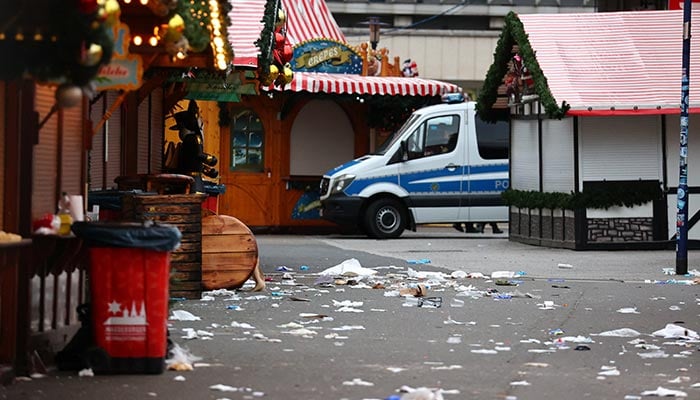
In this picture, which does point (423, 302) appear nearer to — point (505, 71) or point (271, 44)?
point (271, 44)

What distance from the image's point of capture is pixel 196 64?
1306 centimetres

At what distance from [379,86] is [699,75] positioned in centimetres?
766

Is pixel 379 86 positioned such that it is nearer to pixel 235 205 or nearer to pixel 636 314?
pixel 235 205

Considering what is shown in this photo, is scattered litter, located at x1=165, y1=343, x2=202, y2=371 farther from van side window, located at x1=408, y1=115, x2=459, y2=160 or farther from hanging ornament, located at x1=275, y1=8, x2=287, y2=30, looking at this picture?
van side window, located at x1=408, y1=115, x2=459, y2=160

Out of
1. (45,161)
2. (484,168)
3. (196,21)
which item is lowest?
(45,161)

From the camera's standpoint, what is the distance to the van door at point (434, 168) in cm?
2686

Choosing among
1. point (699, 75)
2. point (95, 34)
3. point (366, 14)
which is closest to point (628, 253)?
point (699, 75)

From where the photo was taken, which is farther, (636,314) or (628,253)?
(628,253)

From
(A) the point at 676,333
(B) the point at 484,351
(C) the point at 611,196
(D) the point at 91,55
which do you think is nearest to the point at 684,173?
(C) the point at 611,196

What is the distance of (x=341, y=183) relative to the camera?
87.2ft

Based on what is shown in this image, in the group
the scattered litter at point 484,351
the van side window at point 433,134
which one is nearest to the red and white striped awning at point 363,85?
the van side window at point 433,134

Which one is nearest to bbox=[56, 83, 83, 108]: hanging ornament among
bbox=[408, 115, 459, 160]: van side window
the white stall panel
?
the white stall panel

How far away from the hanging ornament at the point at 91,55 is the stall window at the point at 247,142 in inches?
866

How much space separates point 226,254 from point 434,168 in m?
13.0
